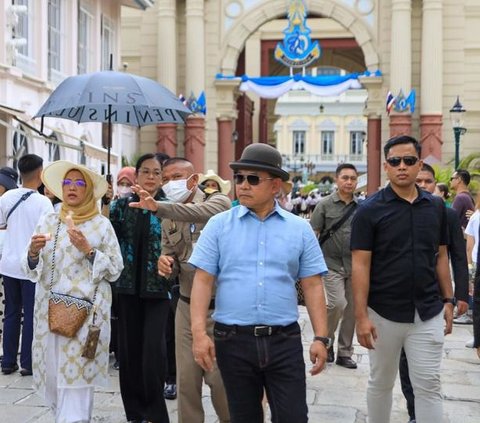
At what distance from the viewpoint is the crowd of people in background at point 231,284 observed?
3.91 metres

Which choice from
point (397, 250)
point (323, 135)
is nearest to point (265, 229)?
point (397, 250)

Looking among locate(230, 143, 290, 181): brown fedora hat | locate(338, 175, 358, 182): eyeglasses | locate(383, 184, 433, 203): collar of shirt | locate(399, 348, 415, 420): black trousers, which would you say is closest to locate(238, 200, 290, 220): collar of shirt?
locate(230, 143, 290, 181): brown fedora hat

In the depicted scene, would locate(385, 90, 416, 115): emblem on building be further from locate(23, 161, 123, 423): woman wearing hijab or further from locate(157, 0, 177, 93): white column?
locate(23, 161, 123, 423): woman wearing hijab

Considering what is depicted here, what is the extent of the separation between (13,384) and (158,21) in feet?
70.3

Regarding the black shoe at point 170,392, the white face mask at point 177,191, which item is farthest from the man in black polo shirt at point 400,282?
the black shoe at point 170,392

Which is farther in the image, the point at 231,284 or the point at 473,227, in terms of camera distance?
the point at 473,227

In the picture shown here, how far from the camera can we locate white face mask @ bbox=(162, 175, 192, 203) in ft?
17.4

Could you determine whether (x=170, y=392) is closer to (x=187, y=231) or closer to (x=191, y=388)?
(x=191, y=388)

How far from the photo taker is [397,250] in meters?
4.71

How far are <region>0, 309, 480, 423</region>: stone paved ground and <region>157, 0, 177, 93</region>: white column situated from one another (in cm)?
1952

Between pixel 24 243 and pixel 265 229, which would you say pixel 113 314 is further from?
pixel 265 229

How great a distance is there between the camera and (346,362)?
25.7ft

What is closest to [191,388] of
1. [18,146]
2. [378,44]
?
[18,146]

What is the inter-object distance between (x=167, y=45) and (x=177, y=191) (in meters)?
21.8
